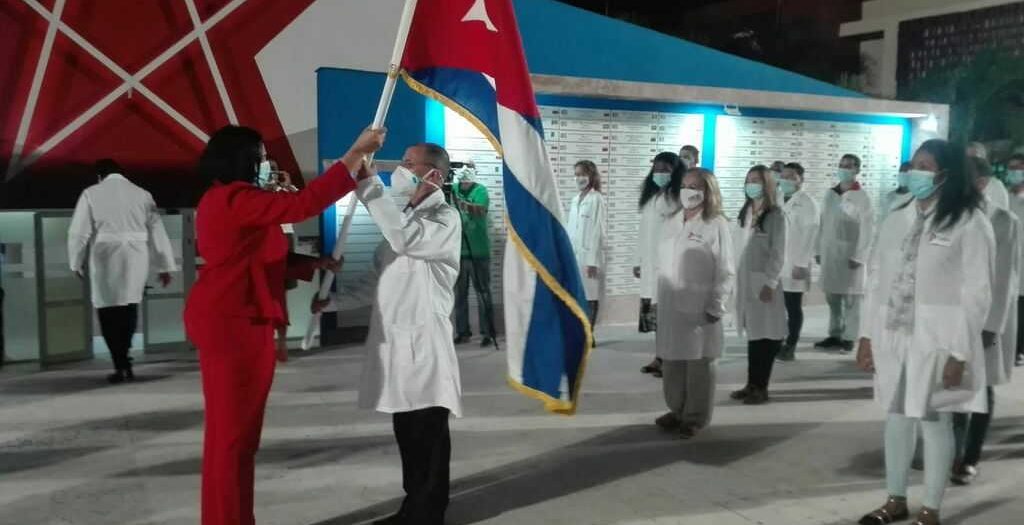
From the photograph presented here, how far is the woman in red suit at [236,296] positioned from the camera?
259cm

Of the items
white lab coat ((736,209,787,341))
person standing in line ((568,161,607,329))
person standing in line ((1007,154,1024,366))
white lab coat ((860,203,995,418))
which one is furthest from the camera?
person standing in line ((568,161,607,329))

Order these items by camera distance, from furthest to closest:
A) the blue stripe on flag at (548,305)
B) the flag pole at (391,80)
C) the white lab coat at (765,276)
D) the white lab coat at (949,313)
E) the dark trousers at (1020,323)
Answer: the dark trousers at (1020,323) → the white lab coat at (765,276) → the blue stripe on flag at (548,305) → the white lab coat at (949,313) → the flag pole at (391,80)

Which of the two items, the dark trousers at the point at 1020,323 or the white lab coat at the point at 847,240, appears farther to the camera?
the white lab coat at the point at 847,240

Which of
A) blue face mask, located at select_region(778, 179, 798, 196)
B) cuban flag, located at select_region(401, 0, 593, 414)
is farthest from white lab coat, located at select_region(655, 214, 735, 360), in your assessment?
blue face mask, located at select_region(778, 179, 798, 196)

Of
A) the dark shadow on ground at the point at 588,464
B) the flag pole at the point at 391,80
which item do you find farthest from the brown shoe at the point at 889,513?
the flag pole at the point at 391,80

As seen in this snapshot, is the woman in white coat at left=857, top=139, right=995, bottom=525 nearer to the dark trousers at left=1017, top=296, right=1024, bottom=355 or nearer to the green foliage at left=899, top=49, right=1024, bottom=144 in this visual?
the dark trousers at left=1017, top=296, right=1024, bottom=355

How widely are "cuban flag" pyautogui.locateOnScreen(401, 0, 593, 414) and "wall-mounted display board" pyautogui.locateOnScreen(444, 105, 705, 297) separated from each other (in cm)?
399

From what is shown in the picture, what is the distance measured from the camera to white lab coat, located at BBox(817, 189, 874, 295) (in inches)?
275

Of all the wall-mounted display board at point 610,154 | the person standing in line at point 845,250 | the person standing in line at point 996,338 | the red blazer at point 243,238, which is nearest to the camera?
the red blazer at point 243,238

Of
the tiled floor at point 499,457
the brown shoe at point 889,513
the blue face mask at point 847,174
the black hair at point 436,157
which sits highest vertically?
the blue face mask at point 847,174

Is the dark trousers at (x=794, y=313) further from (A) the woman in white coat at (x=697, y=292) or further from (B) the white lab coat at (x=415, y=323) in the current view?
(B) the white lab coat at (x=415, y=323)

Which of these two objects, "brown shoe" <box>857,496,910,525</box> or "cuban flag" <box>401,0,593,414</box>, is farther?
"brown shoe" <box>857,496,910,525</box>

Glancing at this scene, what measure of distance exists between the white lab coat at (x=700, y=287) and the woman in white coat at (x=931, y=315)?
1.07 m

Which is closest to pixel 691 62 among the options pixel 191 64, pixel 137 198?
pixel 191 64
